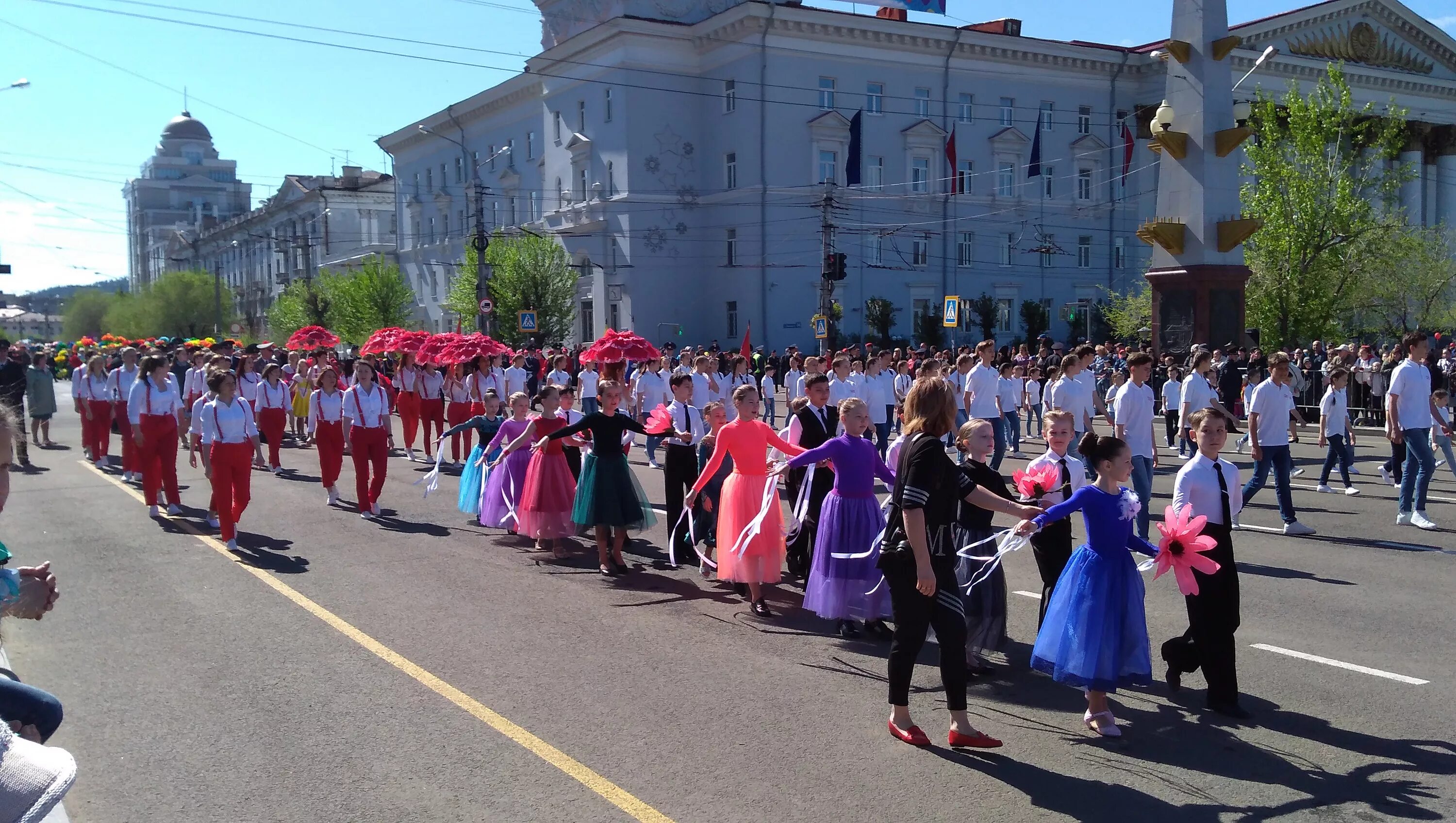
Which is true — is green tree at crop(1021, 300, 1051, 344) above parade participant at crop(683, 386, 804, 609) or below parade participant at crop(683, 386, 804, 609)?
above

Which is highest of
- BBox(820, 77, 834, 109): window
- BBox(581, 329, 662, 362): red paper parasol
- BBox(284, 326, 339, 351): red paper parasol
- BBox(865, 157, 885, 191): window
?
BBox(820, 77, 834, 109): window

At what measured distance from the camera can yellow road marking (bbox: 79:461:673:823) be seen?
4.99 meters

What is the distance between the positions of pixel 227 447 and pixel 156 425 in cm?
213

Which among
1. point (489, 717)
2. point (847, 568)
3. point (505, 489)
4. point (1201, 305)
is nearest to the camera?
point (489, 717)

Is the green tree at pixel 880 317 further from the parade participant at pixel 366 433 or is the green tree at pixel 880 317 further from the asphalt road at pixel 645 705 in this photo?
the asphalt road at pixel 645 705

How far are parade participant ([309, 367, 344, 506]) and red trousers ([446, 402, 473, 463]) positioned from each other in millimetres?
4642

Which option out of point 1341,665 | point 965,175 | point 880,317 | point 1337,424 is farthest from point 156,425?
point 965,175

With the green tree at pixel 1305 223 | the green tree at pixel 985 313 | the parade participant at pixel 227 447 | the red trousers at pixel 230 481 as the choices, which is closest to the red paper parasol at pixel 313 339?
the parade participant at pixel 227 447

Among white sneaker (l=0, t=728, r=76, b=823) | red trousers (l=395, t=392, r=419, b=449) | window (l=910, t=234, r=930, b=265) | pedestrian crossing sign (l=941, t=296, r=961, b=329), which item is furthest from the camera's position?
window (l=910, t=234, r=930, b=265)

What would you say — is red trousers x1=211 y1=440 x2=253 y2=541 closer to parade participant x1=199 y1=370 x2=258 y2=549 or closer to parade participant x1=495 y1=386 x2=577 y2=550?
parade participant x1=199 y1=370 x2=258 y2=549

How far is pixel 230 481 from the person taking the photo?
11922 millimetres

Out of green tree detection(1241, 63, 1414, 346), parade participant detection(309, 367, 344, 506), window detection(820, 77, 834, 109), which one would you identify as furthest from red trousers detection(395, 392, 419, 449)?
window detection(820, 77, 834, 109)

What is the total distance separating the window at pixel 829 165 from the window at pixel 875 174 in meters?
1.58

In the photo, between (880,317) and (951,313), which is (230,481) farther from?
(880,317)
